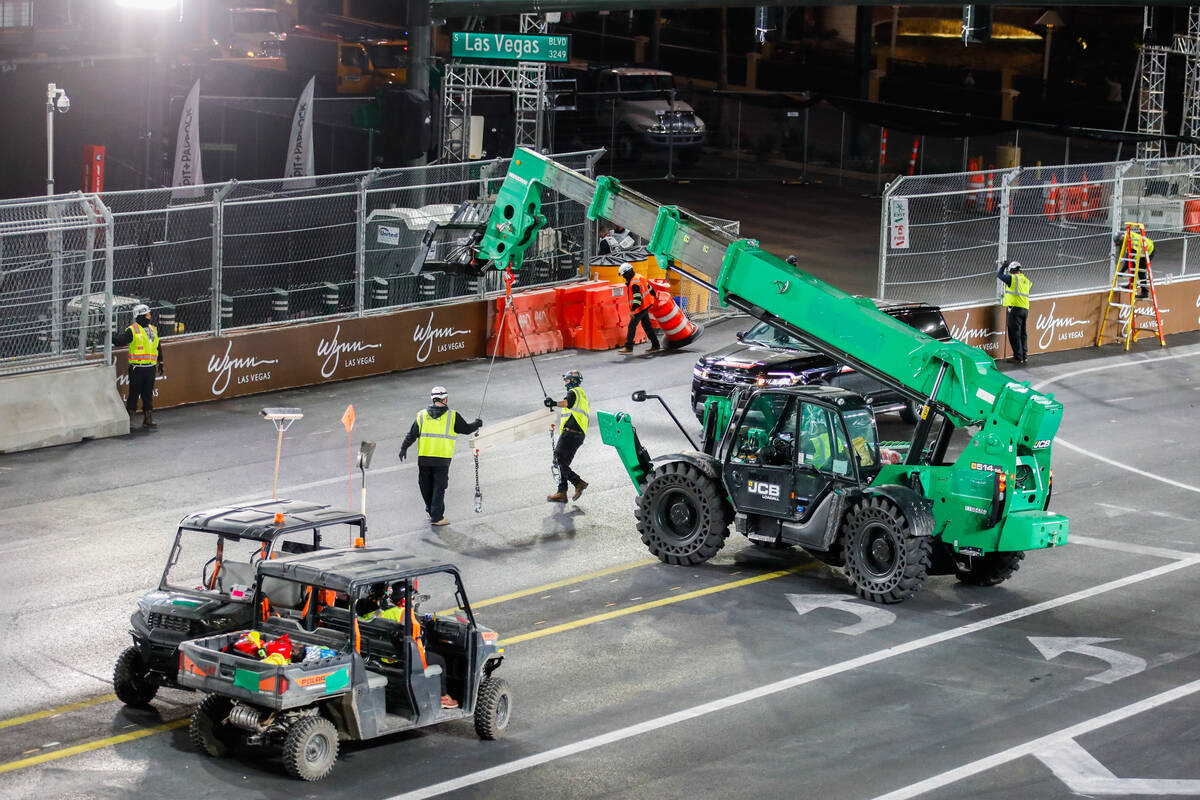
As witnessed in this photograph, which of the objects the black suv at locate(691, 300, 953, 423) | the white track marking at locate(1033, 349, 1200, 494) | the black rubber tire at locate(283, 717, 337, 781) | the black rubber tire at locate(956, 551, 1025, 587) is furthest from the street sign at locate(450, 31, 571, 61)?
the black rubber tire at locate(283, 717, 337, 781)

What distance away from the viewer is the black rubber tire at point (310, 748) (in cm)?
1179

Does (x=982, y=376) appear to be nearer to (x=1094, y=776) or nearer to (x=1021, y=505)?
(x=1021, y=505)

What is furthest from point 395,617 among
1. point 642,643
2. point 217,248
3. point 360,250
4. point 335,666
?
point 360,250

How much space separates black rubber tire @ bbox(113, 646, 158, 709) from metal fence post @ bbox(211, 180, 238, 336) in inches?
485

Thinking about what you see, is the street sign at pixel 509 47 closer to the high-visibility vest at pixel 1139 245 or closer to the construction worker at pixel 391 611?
Result: the high-visibility vest at pixel 1139 245

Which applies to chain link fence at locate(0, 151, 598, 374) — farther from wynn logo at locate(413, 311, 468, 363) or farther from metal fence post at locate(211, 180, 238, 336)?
wynn logo at locate(413, 311, 468, 363)

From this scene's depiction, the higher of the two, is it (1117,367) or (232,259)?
(232,259)

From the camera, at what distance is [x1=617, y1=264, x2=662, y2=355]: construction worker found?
2808 cm

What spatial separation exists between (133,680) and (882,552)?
24.1 ft

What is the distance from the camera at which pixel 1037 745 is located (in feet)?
43.3

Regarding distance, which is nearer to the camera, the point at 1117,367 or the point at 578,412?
the point at 578,412

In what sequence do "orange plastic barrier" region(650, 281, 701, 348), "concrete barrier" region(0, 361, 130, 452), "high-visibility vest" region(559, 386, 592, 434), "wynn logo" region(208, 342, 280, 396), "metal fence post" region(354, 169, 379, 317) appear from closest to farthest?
1. "high-visibility vest" region(559, 386, 592, 434)
2. "concrete barrier" region(0, 361, 130, 452)
3. "wynn logo" region(208, 342, 280, 396)
4. "metal fence post" region(354, 169, 379, 317)
5. "orange plastic barrier" region(650, 281, 701, 348)

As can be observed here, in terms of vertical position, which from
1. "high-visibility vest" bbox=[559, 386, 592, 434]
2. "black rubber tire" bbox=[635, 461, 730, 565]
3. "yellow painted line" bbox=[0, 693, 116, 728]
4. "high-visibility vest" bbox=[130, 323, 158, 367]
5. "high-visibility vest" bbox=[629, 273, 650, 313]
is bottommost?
"yellow painted line" bbox=[0, 693, 116, 728]

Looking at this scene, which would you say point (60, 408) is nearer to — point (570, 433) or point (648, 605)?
point (570, 433)
